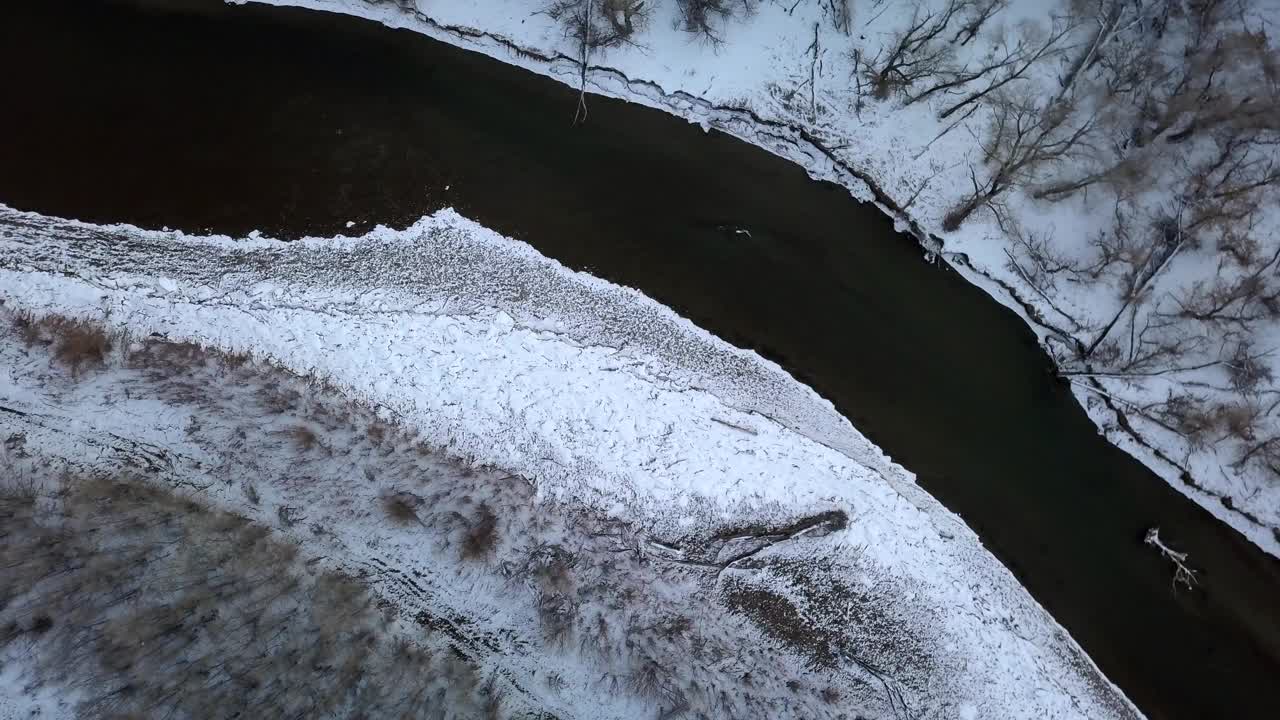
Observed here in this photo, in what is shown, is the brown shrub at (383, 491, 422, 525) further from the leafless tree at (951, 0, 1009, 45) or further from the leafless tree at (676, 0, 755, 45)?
the leafless tree at (951, 0, 1009, 45)

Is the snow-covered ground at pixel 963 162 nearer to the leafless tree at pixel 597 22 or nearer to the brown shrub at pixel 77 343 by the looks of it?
the leafless tree at pixel 597 22

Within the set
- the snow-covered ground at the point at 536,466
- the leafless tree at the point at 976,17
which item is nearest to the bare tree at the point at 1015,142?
the leafless tree at the point at 976,17

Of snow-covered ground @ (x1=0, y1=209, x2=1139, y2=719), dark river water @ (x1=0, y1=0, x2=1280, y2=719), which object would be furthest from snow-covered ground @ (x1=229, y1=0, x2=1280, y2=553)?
snow-covered ground @ (x1=0, y1=209, x2=1139, y2=719)

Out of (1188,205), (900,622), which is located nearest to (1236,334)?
(1188,205)

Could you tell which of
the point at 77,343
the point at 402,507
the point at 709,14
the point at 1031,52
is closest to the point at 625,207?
the point at 709,14

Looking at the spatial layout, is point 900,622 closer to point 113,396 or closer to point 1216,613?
point 1216,613
